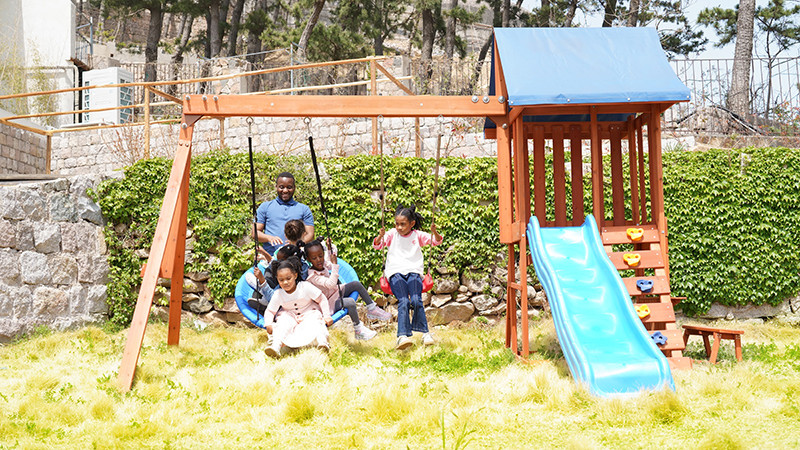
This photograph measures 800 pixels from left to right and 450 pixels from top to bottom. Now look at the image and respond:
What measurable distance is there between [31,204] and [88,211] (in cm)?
86

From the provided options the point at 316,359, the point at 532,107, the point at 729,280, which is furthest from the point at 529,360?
the point at 729,280

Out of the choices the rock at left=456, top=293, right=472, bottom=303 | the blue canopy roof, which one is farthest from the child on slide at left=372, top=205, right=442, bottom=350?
the rock at left=456, top=293, right=472, bottom=303

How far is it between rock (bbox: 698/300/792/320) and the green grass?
8.06 ft

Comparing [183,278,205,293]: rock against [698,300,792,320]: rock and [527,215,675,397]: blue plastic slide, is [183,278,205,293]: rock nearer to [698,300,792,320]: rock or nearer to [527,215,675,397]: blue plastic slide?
[527,215,675,397]: blue plastic slide

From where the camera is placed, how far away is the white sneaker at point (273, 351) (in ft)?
19.7

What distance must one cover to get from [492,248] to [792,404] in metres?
4.75

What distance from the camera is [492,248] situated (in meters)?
9.01

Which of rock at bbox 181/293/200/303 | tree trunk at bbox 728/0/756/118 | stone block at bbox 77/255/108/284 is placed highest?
tree trunk at bbox 728/0/756/118

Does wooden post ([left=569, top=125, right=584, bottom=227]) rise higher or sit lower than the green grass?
higher

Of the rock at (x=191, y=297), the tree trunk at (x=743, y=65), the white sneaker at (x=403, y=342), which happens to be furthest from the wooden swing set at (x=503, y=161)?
the tree trunk at (x=743, y=65)

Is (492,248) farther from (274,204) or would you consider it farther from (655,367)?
(655,367)

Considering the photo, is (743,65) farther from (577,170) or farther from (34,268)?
(34,268)

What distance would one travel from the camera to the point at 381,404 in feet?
14.9

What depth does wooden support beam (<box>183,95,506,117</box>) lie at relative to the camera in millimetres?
6176
